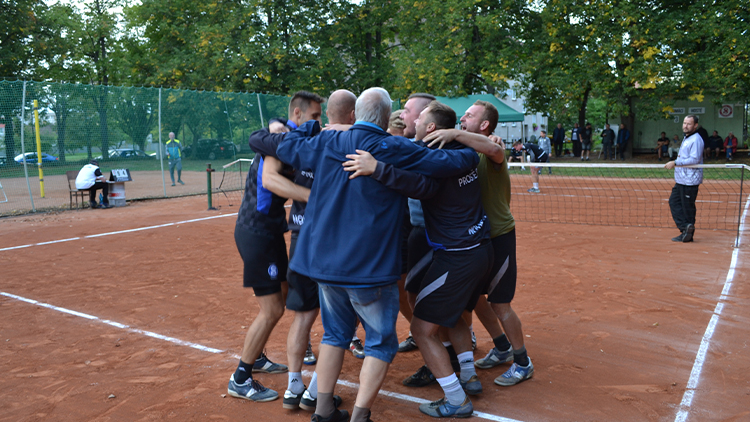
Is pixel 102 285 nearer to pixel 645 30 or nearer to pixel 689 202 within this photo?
pixel 689 202

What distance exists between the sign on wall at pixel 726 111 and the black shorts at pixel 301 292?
30861 millimetres

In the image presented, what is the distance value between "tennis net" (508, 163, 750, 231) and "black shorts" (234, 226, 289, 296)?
5788 mm

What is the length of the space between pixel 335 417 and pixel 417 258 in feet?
3.88

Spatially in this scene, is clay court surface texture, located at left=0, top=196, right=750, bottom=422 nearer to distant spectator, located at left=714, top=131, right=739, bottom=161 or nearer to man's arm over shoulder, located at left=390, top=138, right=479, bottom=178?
man's arm over shoulder, located at left=390, top=138, right=479, bottom=178

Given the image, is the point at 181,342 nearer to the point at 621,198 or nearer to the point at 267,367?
the point at 267,367

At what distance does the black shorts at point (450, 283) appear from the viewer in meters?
3.55

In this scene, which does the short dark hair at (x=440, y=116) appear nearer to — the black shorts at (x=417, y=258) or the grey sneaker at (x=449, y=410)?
the black shorts at (x=417, y=258)

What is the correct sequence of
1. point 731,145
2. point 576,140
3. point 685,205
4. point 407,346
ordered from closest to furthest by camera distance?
point 407,346 → point 685,205 → point 731,145 → point 576,140

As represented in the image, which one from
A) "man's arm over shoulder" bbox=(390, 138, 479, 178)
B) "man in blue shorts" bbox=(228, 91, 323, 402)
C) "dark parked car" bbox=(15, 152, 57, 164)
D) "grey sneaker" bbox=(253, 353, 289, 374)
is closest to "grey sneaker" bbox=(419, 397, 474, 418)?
"man in blue shorts" bbox=(228, 91, 323, 402)

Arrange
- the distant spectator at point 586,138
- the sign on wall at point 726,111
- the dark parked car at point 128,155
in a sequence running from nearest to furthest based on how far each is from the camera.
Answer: the dark parked car at point 128,155
the sign on wall at point 726,111
the distant spectator at point 586,138

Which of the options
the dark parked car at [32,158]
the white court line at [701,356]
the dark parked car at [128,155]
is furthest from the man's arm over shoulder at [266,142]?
the dark parked car at [128,155]

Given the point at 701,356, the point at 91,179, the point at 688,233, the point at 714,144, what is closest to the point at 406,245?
the point at 701,356

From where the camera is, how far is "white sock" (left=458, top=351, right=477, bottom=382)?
3.93 m

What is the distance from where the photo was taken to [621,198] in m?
15.9
